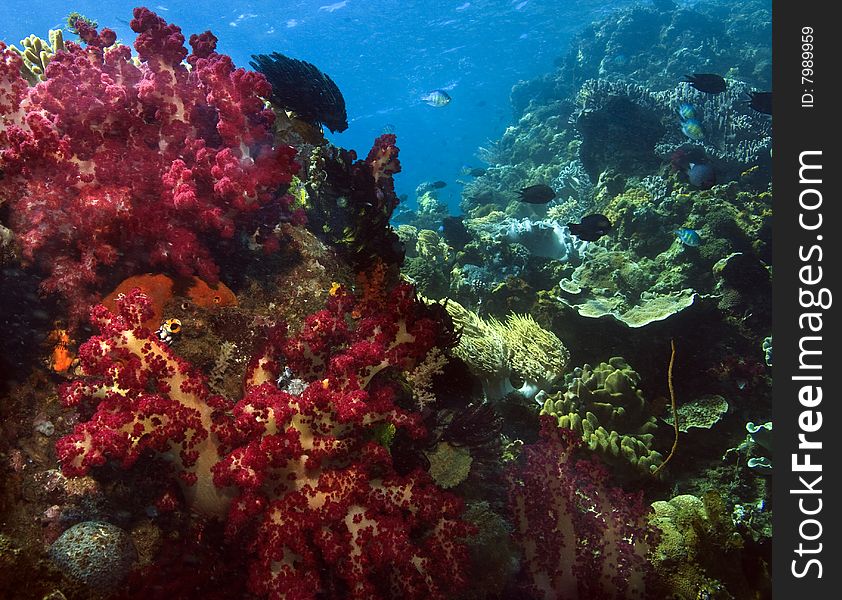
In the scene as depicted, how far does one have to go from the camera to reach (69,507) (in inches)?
92.4

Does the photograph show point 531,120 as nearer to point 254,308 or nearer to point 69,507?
point 254,308

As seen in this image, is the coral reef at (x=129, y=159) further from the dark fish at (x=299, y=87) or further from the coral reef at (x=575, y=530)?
the coral reef at (x=575, y=530)

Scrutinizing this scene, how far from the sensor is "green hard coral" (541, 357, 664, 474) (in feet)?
13.0

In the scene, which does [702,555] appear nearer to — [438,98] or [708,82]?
[708,82]

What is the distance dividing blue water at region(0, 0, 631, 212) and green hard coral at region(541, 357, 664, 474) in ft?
62.0

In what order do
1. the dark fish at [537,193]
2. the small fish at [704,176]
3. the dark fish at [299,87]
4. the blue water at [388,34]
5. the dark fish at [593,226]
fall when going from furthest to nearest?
1. the blue water at [388,34]
2. the dark fish at [537,193]
3. the small fish at [704,176]
4. the dark fish at [593,226]
5. the dark fish at [299,87]

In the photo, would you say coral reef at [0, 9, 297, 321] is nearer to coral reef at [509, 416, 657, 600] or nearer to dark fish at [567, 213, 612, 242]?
coral reef at [509, 416, 657, 600]

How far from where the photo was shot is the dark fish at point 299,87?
196 inches

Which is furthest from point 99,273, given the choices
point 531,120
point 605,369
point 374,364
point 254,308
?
point 531,120

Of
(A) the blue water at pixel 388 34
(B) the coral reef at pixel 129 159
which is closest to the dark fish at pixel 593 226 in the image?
(B) the coral reef at pixel 129 159

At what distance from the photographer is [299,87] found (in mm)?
5031

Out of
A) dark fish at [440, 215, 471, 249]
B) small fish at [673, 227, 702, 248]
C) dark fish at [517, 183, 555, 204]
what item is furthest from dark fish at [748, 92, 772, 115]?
dark fish at [440, 215, 471, 249]

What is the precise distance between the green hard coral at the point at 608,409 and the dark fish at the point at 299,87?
4124mm

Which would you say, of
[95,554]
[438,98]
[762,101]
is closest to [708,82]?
[762,101]
